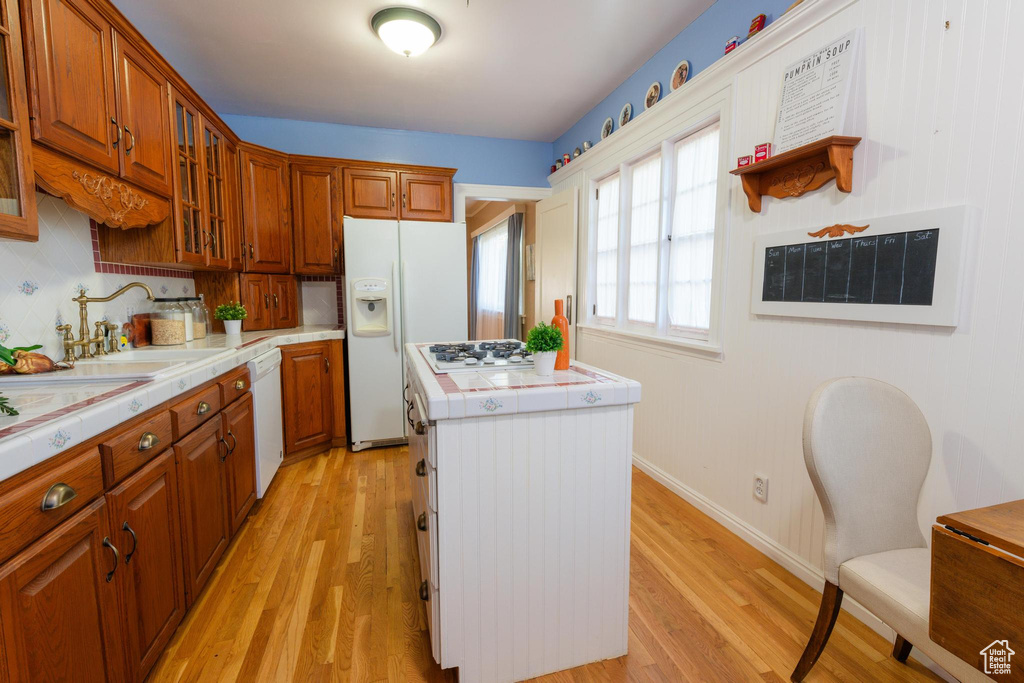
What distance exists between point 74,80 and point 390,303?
6.76 ft

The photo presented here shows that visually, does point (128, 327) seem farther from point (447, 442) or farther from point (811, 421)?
point (811, 421)

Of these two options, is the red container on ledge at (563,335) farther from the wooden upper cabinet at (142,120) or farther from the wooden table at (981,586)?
the wooden upper cabinet at (142,120)

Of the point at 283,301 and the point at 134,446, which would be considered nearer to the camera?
the point at 134,446

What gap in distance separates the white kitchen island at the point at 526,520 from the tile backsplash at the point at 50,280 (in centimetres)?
151

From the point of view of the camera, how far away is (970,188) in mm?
1299

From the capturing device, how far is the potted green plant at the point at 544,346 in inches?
57.6

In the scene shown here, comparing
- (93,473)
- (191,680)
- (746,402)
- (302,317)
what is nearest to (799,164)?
(746,402)

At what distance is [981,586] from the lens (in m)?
0.82

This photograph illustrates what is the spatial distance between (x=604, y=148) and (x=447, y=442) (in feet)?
9.21

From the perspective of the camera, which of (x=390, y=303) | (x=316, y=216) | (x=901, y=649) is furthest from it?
(x=316, y=216)

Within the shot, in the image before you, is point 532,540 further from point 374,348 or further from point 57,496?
point 374,348

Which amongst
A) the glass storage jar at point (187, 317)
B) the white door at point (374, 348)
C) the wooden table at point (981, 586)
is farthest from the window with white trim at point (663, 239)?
the glass storage jar at point (187, 317)

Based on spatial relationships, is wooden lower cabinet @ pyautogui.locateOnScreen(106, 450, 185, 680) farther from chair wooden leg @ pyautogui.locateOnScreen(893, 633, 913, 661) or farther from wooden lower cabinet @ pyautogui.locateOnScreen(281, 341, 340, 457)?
chair wooden leg @ pyautogui.locateOnScreen(893, 633, 913, 661)

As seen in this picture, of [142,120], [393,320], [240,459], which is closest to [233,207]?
[142,120]
